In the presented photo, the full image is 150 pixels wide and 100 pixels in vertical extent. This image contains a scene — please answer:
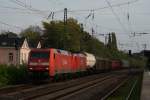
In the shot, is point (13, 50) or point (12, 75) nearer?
point (12, 75)

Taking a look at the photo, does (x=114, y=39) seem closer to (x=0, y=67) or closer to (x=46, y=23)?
(x=46, y=23)

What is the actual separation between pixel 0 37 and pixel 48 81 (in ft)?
177

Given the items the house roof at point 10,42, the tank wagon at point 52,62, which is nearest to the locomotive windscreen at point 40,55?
the tank wagon at point 52,62

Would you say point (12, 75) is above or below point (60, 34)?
below

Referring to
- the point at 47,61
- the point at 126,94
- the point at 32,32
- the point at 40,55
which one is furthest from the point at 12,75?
the point at 32,32

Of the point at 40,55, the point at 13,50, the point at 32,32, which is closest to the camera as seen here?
the point at 40,55

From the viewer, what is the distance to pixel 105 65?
276 feet

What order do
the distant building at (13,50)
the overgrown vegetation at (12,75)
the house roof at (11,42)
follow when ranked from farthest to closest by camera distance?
the house roof at (11,42), the distant building at (13,50), the overgrown vegetation at (12,75)

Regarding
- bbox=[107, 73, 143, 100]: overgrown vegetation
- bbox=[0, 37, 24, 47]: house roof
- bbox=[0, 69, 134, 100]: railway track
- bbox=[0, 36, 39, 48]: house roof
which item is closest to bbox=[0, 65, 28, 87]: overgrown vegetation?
bbox=[0, 69, 134, 100]: railway track

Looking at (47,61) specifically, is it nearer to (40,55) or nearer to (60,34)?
(40,55)

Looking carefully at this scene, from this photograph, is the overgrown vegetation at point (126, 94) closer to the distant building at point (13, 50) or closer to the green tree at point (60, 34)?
the distant building at point (13, 50)

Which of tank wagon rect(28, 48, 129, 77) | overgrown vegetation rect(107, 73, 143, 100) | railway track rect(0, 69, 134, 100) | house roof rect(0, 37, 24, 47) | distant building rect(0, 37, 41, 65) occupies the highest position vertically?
house roof rect(0, 37, 24, 47)

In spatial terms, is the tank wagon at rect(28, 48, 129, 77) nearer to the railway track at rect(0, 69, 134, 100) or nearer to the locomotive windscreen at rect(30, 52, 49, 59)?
the locomotive windscreen at rect(30, 52, 49, 59)

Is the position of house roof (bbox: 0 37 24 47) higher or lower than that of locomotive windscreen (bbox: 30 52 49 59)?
higher
